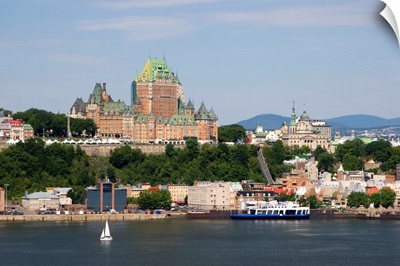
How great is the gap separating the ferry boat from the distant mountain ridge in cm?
12510

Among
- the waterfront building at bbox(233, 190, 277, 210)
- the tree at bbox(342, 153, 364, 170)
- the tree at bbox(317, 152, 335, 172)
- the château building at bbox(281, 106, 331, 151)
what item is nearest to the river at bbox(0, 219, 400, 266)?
the waterfront building at bbox(233, 190, 277, 210)

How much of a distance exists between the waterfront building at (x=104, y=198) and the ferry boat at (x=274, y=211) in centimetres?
453

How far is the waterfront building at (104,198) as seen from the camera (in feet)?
113

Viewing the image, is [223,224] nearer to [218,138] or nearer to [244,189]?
[244,189]

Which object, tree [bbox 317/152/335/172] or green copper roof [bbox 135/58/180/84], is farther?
green copper roof [bbox 135/58/180/84]

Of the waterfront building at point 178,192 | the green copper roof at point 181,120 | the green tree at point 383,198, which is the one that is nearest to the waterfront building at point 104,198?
the waterfront building at point 178,192

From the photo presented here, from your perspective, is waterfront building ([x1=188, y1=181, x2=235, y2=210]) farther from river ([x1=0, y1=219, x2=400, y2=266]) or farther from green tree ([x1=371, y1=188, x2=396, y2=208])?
green tree ([x1=371, y1=188, x2=396, y2=208])

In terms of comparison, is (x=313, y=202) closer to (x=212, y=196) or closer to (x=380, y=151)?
(x=212, y=196)

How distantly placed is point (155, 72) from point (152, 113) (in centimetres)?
252

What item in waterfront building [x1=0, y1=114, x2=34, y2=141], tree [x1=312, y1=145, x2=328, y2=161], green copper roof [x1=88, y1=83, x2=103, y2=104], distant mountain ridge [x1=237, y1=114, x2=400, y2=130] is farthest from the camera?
distant mountain ridge [x1=237, y1=114, x2=400, y2=130]

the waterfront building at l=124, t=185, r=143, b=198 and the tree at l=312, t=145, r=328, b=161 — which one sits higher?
Answer: the tree at l=312, t=145, r=328, b=161

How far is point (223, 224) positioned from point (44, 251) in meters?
11.7

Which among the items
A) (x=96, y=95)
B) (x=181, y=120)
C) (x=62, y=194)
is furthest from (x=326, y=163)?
(x=62, y=194)

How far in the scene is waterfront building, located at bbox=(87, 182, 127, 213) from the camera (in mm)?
34375
